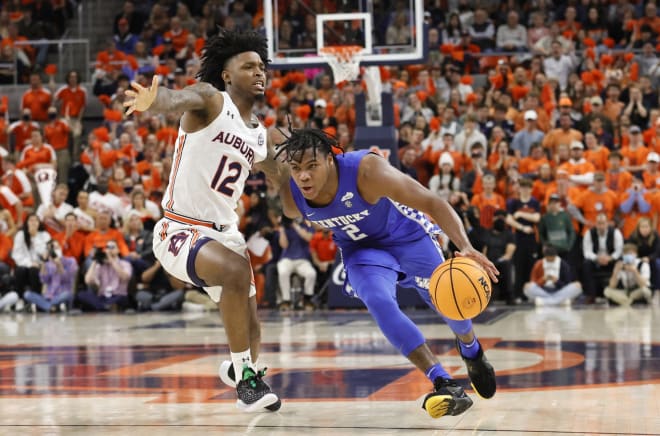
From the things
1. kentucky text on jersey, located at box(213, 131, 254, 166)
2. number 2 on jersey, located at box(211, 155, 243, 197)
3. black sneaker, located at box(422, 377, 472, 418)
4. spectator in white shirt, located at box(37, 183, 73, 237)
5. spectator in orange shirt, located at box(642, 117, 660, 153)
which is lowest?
spectator in white shirt, located at box(37, 183, 73, 237)

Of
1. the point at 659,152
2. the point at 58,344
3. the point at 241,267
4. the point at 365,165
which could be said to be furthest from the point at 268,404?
the point at 659,152

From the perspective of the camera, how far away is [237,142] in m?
6.07

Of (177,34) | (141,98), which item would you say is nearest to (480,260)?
(141,98)

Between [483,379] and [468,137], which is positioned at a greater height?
[468,137]

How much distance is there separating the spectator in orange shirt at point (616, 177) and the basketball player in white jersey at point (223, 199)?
31.2 ft

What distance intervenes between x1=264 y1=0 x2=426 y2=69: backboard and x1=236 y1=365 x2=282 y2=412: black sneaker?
774 cm

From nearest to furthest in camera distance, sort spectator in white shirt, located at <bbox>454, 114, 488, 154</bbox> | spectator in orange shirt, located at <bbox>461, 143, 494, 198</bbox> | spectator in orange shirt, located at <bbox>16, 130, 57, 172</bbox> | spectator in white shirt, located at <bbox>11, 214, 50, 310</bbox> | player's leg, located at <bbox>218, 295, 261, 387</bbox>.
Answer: player's leg, located at <bbox>218, 295, 261, 387</bbox>, spectator in orange shirt, located at <bbox>461, 143, 494, 198</bbox>, spectator in white shirt, located at <bbox>11, 214, 50, 310</bbox>, spectator in white shirt, located at <bbox>454, 114, 488, 154</bbox>, spectator in orange shirt, located at <bbox>16, 130, 57, 172</bbox>

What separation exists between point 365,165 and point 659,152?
1068cm

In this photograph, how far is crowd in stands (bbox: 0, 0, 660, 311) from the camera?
1438cm

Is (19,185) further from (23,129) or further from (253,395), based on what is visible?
(253,395)

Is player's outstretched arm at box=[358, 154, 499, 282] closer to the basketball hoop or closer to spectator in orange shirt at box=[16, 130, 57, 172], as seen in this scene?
the basketball hoop

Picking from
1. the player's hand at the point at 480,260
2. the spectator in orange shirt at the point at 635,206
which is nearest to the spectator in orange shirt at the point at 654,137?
the spectator in orange shirt at the point at 635,206

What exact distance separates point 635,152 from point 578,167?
0.99 metres

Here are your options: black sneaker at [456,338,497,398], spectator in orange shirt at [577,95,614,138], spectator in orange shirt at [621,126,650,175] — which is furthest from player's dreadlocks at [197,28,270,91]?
spectator in orange shirt at [577,95,614,138]
